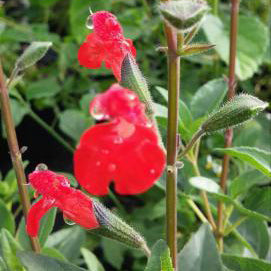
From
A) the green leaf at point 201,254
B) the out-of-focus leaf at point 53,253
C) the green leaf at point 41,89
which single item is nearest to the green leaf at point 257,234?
the green leaf at point 201,254

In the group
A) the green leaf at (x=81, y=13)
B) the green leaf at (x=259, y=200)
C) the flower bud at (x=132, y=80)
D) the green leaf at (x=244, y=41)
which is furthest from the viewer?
the green leaf at (x=81, y=13)

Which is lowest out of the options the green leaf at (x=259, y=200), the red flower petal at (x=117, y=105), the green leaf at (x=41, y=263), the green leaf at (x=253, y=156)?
the green leaf at (x=259, y=200)

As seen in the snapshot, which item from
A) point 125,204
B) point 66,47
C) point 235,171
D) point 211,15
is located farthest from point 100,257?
point 211,15

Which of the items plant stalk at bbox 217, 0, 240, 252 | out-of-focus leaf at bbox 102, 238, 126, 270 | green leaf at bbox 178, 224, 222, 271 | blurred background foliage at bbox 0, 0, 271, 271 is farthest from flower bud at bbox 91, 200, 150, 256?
out-of-focus leaf at bbox 102, 238, 126, 270

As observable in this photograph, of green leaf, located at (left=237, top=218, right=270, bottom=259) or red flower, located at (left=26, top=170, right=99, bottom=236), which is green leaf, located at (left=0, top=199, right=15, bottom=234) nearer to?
red flower, located at (left=26, top=170, right=99, bottom=236)

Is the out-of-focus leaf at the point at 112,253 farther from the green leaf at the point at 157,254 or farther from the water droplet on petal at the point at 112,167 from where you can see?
the water droplet on petal at the point at 112,167
